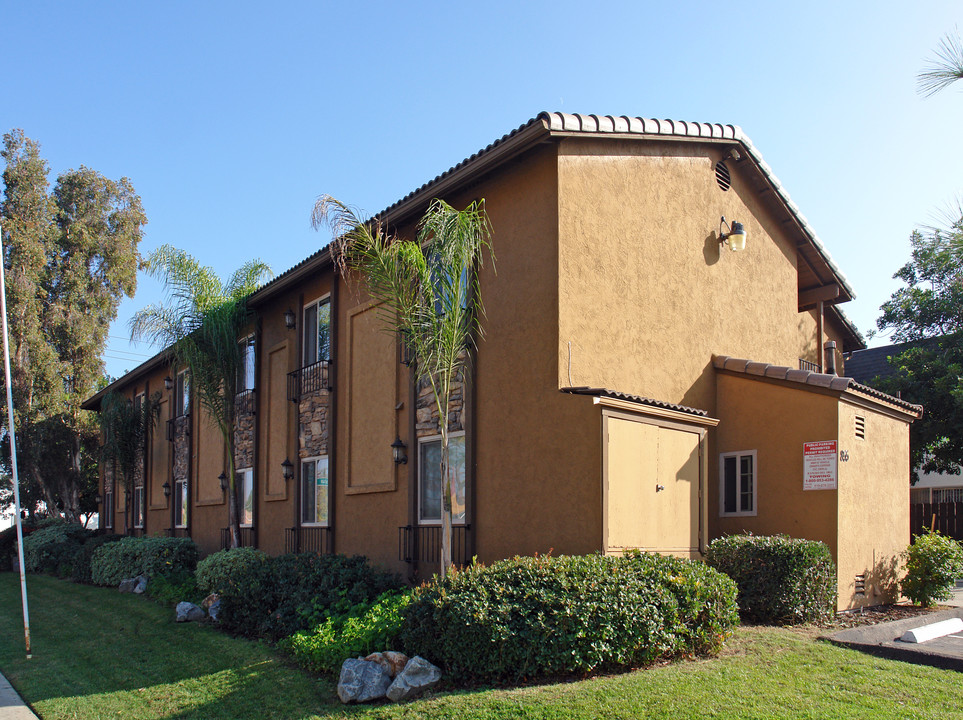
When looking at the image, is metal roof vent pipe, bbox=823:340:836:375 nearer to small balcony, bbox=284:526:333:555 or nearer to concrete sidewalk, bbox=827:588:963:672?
concrete sidewalk, bbox=827:588:963:672

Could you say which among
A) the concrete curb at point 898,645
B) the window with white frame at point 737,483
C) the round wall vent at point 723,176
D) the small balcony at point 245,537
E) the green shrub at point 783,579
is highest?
the round wall vent at point 723,176

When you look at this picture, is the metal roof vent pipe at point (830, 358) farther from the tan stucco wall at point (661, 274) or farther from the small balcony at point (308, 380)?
the small balcony at point (308, 380)

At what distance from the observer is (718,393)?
12.4 m

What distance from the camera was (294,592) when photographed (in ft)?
33.7

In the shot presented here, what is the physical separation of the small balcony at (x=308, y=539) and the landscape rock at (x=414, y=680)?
6.97 metres

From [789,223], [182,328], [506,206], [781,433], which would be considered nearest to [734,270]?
[789,223]

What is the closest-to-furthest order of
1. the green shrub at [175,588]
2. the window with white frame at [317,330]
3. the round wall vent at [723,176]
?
the round wall vent at [723,176], the green shrub at [175,588], the window with white frame at [317,330]

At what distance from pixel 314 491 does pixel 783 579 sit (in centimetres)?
856

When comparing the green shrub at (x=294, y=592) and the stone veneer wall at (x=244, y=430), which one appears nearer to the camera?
the green shrub at (x=294, y=592)

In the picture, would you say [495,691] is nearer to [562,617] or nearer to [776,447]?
[562,617]

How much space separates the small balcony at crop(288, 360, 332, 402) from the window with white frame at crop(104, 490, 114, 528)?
16.3 m

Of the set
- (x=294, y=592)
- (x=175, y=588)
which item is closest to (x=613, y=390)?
(x=294, y=592)

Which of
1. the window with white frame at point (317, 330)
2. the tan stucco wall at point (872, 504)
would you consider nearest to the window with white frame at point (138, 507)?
the window with white frame at point (317, 330)

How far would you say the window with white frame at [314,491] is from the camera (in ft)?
47.9
